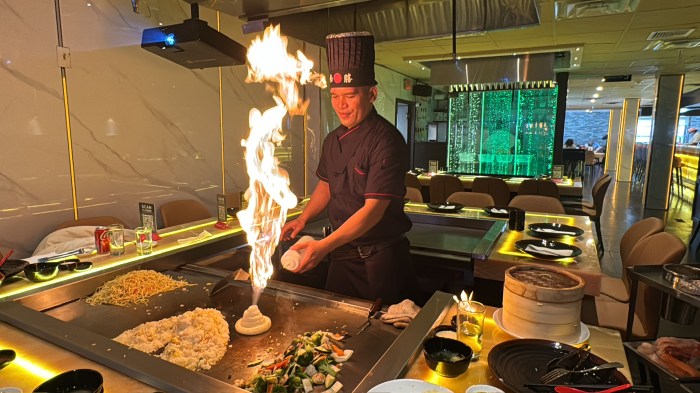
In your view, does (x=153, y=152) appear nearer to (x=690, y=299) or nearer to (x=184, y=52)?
(x=184, y=52)

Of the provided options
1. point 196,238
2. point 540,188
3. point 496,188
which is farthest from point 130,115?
point 540,188

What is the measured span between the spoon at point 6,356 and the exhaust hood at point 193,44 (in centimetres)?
203

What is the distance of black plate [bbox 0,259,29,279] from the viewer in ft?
6.02

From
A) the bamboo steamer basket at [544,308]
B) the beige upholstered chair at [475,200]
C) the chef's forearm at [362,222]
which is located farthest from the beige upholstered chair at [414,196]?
the bamboo steamer basket at [544,308]

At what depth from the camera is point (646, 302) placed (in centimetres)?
246

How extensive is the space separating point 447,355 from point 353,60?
1568mm

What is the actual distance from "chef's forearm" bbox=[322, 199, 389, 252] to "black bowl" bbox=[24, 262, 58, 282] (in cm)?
127

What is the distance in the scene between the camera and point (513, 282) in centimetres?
141

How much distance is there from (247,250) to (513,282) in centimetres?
185

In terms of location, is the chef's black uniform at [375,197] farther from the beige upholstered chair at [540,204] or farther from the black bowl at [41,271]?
the beige upholstered chair at [540,204]

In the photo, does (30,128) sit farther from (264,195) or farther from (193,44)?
(264,195)

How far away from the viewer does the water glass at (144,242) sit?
2.22 metres

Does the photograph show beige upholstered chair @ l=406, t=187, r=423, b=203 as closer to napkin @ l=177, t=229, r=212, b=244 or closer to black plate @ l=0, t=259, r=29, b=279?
napkin @ l=177, t=229, r=212, b=244

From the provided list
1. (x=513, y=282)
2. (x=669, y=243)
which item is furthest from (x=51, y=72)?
(x=669, y=243)
